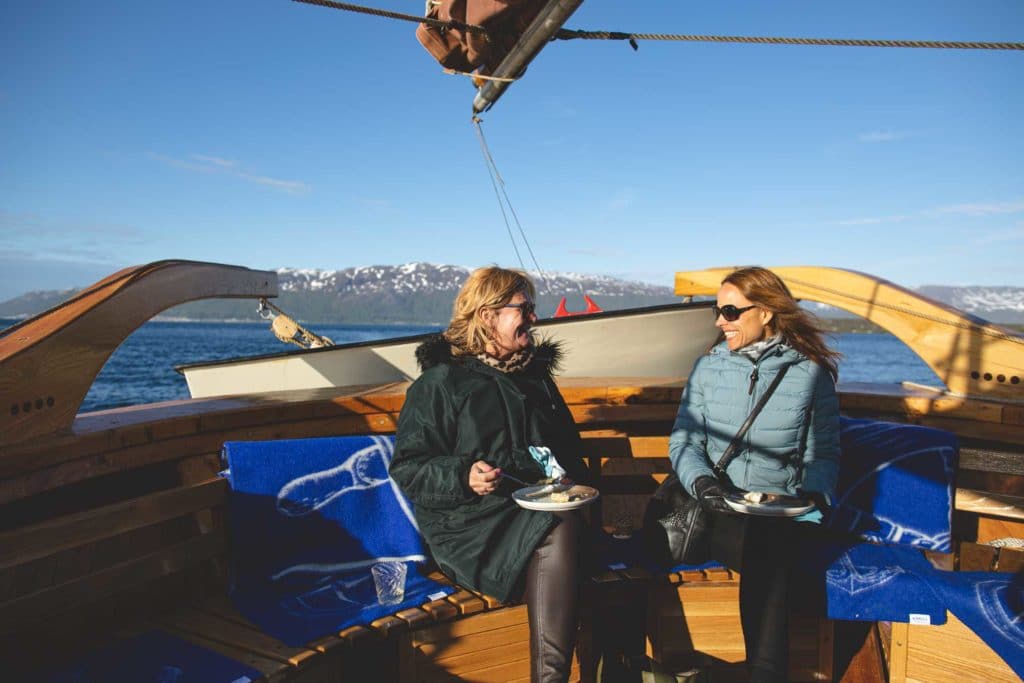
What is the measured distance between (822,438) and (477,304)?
5.48 ft

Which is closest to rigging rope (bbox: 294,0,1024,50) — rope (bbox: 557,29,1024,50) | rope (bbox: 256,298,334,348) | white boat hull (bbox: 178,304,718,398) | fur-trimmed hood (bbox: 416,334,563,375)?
rope (bbox: 557,29,1024,50)

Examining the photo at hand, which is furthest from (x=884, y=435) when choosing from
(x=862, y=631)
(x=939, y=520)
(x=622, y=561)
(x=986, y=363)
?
(x=622, y=561)

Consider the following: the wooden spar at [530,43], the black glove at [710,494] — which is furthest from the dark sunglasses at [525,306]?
the wooden spar at [530,43]

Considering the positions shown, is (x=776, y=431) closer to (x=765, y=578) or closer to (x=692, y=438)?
(x=692, y=438)

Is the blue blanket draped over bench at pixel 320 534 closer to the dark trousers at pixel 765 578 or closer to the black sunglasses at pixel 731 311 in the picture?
the dark trousers at pixel 765 578

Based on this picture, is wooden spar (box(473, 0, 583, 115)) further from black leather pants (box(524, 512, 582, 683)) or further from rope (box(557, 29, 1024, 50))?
black leather pants (box(524, 512, 582, 683))

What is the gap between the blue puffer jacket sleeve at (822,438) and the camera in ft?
9.89

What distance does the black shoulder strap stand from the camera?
3090 mm

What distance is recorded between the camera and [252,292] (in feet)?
13.9

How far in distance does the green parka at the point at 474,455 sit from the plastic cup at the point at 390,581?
191mm

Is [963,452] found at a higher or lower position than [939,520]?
higher

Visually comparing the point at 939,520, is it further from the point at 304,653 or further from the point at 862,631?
the point at 304,653

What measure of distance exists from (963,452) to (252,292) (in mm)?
4166

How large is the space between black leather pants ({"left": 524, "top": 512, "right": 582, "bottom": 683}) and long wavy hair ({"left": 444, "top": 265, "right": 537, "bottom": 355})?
A: 87cm
